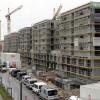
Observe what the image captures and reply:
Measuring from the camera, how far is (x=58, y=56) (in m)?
70.8

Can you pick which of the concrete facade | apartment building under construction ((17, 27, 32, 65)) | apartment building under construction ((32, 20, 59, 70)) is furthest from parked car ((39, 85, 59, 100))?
apartment building under construction ((17, 27, 32, 65))

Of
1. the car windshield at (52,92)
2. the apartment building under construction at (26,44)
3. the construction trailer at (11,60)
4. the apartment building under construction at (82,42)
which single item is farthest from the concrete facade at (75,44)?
the apartment building under construction at (26,44)

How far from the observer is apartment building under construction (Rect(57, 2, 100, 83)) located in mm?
51219

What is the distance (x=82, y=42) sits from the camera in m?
54.8

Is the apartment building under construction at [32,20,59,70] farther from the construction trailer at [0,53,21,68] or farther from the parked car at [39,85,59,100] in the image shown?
the parked car at [39,85,59,100]

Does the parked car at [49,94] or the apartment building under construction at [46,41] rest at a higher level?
the apartment building under construction at [46,41]

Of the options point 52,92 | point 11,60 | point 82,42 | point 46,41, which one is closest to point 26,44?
point 11,60

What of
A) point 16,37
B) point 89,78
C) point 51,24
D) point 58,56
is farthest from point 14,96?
point 16,37

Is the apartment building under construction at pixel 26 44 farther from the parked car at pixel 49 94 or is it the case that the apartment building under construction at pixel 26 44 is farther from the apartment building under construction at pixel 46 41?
the parked car at pixel 49 94

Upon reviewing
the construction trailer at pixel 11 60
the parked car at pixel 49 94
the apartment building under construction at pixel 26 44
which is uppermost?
the apartment building under construction at pixel 26 44

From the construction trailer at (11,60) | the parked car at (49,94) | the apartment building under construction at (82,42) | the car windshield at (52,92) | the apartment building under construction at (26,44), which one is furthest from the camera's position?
the apartment building under construction at (26,44)

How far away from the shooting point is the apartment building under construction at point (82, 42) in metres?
51.2

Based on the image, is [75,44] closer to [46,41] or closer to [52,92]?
[52,92]

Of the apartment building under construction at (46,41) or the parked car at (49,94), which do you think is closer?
the parked car at (49,94)
